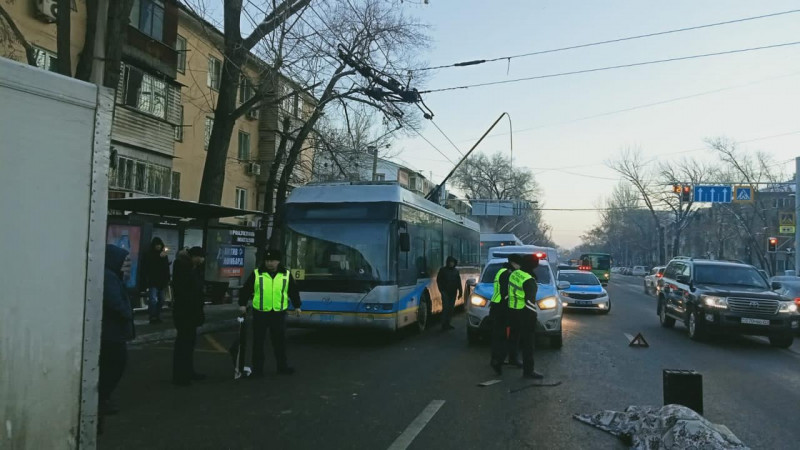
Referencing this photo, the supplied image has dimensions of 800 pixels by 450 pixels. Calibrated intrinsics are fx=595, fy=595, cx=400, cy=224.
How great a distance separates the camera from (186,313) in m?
7.86

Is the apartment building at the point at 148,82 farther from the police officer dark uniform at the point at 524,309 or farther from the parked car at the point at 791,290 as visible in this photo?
the parked car at the point at 791,290

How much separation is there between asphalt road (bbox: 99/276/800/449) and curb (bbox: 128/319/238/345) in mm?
594

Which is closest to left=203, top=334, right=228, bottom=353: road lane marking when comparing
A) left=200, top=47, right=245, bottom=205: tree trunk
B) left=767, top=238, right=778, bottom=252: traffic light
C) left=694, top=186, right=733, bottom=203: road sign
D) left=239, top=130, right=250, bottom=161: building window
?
left=200, top=47, right=245, bottom=205: tree trunk

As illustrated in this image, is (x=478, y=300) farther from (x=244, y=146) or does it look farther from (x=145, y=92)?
(x=244, y=146)

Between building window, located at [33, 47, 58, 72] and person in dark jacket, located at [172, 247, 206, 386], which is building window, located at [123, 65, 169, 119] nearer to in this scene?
building window, located at [33, 47, 58, 72]

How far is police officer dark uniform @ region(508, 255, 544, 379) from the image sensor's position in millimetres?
8461

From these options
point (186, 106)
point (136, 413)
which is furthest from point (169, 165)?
point (136, 413)

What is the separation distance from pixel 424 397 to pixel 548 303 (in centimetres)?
511

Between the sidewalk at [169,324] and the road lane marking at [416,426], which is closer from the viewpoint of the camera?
the road lane marking at [416,426]

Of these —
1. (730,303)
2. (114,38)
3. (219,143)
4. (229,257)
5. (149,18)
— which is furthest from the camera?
(149,18)

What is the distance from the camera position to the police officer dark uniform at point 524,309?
8.46m

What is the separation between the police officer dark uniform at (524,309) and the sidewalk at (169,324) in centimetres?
607

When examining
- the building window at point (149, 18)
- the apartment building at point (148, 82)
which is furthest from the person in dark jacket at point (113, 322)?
the building window at point (149, 18)

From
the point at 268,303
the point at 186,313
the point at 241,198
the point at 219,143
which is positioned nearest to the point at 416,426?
the point at 268,303
